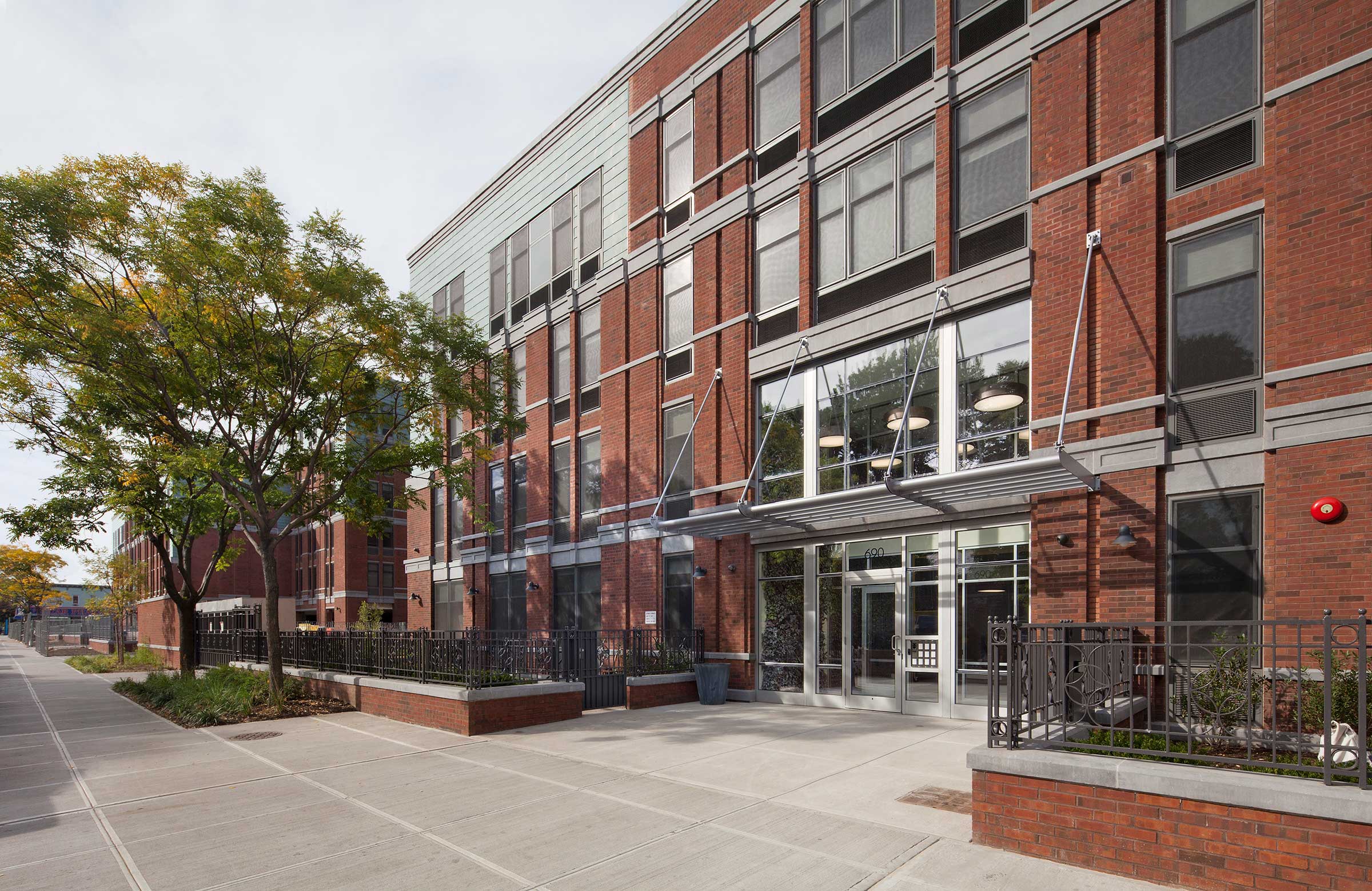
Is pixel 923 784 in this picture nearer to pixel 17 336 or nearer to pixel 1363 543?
pixel 1363 543

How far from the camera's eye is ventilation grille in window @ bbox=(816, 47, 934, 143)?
14664 mm

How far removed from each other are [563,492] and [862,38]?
14.6 m

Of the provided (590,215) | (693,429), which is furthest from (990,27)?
(590,215)

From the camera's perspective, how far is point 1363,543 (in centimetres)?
888

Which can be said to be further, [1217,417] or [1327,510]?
[1217,417]

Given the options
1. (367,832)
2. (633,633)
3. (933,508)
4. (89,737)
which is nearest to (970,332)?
(933,508)

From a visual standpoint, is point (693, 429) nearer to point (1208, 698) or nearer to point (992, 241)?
point (992, 241)

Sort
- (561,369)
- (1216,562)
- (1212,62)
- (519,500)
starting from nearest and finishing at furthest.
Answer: (1216,562)
(1212,62)
(561,369)
(519,500)

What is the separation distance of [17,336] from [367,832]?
1414 centimetres

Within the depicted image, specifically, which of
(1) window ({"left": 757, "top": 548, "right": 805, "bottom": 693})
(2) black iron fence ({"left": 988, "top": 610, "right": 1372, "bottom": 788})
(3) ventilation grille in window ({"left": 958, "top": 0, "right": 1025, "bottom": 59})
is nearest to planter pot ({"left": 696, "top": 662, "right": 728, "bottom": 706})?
(1) window ({"left": 757, "top": 548, "right": 805, "bottom": 693})

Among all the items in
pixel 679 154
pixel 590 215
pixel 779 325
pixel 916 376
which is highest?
pixel 679 154

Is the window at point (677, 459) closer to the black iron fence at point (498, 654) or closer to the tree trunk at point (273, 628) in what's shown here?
the black iron fence at point (498, 654)

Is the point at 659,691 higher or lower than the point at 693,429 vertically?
lower

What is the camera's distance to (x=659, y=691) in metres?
16.3
